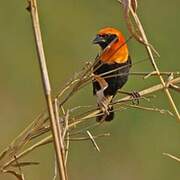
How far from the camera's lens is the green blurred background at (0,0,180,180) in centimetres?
554

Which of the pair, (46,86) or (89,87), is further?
(89,87)

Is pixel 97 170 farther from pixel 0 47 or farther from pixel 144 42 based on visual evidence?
pixel 144 42

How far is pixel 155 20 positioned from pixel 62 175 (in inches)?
226

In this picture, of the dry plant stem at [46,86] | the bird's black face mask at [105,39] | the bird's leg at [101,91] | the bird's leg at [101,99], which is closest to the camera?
the dry plant stem at [46,86]

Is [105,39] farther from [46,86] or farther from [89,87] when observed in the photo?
[89,87]

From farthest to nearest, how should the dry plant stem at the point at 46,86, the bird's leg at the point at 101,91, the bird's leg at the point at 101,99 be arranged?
1. the bird's leg at the point at 101,99
2. the bird's leg at the point at 101,91
3. the dry plant stem at the point at 46,86

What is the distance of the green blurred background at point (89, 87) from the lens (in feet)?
18.2

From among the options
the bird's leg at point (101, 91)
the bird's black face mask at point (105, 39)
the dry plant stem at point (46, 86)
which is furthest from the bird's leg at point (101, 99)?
the bird's black face mask at point (105, 39)

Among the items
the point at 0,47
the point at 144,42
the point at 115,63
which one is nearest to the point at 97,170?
the point at 0,47

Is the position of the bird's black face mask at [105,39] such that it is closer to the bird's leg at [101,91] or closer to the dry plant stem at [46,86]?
the bird's leg at [101,91]

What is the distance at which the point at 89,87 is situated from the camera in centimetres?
590

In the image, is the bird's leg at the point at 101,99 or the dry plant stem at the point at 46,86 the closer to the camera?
the dry plant stem at the point at 46,86

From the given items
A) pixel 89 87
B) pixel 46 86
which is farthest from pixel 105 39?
pixel 89 87

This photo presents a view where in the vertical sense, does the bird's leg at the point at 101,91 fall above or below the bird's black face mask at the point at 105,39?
below
